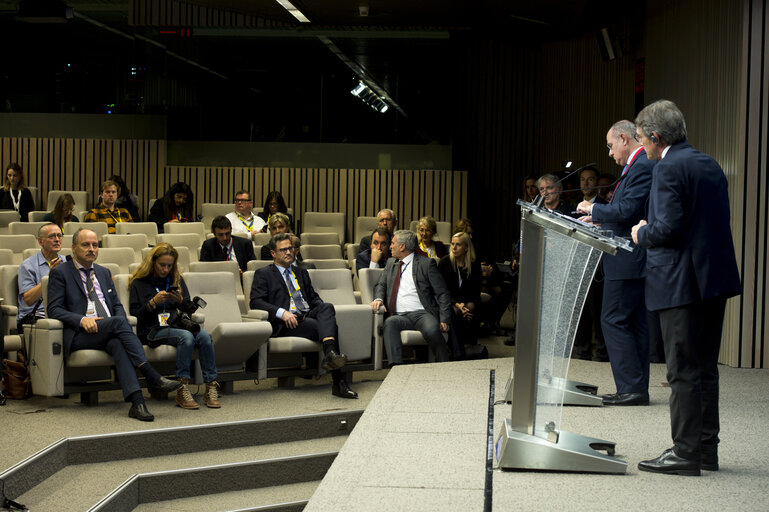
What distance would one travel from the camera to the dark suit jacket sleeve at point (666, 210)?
3.12m

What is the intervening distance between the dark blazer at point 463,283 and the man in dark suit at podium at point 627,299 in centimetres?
276

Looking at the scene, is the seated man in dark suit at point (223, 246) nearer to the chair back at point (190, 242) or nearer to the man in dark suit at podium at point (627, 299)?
the chair back at point (190, 242)

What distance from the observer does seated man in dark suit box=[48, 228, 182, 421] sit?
17.5ft

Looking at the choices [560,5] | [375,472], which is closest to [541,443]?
[375,472]

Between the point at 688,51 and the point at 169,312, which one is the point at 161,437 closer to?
the point at 169,312

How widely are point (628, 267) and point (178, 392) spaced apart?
2.90 metres

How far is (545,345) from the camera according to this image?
3.16m

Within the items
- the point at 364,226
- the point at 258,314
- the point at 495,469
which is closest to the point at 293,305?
the point at 258,314

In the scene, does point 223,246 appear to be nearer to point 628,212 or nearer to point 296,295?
point 296,295

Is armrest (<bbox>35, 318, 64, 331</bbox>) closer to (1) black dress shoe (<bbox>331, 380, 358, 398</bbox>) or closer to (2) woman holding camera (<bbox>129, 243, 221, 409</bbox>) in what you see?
(2) woman holding camera (<bbox>129, 243, 221, 409</bbox>)

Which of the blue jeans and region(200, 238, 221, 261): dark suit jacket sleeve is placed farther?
region(200, 238, 221, 261): dark suit jacket sleeve

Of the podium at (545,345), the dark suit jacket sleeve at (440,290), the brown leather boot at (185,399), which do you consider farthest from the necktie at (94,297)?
the podium at (545,345)

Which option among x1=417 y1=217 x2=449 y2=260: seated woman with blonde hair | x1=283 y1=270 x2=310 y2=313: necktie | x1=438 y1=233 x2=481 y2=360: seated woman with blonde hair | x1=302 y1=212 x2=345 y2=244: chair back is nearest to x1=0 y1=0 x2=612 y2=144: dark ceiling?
x1=302 y1=212 x2=345 y2=244: chair back

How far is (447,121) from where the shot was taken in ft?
37.6
